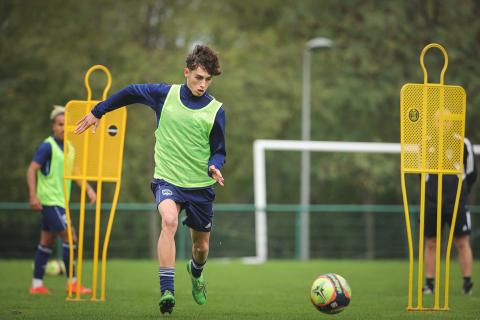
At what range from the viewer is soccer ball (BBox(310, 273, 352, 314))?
25.9 ft

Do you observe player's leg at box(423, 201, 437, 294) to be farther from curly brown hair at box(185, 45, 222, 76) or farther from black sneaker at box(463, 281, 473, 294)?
curly brown hair at box(185, 45, 222, 76)

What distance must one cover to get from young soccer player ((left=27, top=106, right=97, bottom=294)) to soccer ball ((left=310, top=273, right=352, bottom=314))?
3.93m

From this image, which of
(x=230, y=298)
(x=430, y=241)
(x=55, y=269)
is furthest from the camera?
(x=55, y=269)

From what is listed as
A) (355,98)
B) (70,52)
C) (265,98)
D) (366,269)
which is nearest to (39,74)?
(70,52)

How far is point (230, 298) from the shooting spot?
34.8 ft

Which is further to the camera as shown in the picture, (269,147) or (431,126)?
(269,147)

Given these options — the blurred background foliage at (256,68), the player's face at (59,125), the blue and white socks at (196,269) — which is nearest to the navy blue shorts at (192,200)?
the blue and white socks at (196,269)

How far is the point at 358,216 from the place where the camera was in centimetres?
2439

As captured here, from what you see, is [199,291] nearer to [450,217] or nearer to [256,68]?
[450,217]

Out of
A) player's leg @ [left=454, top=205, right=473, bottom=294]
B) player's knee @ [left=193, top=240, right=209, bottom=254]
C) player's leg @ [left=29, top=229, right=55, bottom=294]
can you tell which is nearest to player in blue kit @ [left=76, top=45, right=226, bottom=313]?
player's knee @ [left=193, top=240, right=209, bottom=254]

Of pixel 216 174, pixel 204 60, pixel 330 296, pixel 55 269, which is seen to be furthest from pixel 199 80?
pixel 55 269

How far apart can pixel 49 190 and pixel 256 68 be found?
72.4 ft

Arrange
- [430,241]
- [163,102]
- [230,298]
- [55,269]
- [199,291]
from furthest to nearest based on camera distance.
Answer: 1. [55,269]
2. [430,241]
3. [230,298]
4. [199,291]
5. [163,102]

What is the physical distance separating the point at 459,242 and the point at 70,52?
68.1 ft
